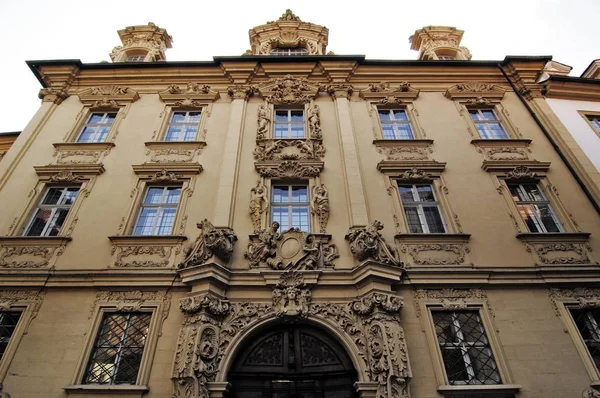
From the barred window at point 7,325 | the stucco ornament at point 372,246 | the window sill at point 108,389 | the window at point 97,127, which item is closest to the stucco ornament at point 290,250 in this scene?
the stucco ornament at point 372,246

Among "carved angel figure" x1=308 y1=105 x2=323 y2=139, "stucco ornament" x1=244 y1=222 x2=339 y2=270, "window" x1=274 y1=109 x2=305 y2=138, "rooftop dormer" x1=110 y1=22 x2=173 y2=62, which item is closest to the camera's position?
"stucco ornament" x1=244 y1=222 x2=339 y2=270

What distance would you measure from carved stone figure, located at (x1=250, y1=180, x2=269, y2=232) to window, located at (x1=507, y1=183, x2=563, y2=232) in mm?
7350

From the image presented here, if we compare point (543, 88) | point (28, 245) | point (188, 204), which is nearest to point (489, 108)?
point (543, 88)

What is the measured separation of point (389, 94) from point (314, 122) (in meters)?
3.50

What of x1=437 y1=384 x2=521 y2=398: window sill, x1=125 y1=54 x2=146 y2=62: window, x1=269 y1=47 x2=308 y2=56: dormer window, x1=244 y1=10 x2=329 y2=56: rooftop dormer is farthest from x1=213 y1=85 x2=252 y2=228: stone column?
x1=125 y1=54 x2=146 y2=62: window

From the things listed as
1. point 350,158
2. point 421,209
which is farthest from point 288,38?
point 421,209

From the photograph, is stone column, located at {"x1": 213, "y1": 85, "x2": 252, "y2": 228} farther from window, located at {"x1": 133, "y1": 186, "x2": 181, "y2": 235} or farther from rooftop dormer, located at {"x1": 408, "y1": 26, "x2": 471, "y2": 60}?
rooftop dormer, located at {"x1": 408, "y1": 26, "x2": 471, "y2": 60}

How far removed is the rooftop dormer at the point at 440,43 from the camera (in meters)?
16.4

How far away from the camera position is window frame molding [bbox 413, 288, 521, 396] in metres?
6.76

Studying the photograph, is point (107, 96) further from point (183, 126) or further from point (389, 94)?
point (389, 94)

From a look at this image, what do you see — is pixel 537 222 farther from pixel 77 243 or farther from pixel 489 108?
pixel 77 243

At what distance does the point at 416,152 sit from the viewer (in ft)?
36.8

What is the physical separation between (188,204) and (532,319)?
362 inches

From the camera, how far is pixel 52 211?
9930 millimetres
